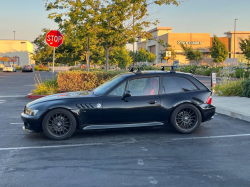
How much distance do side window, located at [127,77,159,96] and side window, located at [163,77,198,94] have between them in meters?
0.22

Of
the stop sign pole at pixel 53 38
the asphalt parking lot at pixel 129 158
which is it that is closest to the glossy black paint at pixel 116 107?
the asphalt parking lot at pixel 129 158

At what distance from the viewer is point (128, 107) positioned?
6594 millimetres

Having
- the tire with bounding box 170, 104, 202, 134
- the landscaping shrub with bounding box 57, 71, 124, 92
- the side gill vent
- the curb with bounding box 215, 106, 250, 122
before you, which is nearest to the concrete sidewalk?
the curb with bounding box 215, 106, 250, 122

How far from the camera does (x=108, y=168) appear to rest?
4660 mm

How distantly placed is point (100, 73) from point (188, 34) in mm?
74312

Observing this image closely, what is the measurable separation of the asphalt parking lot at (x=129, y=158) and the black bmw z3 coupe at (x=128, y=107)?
0.31 metres

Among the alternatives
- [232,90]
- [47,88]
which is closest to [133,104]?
[232,90]

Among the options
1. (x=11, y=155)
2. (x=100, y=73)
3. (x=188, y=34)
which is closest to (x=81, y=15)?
(x=100, y=73)

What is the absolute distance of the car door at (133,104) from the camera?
654 cm

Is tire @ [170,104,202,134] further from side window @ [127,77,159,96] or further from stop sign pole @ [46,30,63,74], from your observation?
stop sign pole @ [46,30,63,74]

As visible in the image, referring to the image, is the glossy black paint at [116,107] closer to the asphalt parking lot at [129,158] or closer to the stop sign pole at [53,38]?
the asphalt parking lot at [129,158]

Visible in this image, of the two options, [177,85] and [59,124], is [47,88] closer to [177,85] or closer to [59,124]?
[59,124]

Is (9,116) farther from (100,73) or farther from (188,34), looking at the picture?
(188,34)

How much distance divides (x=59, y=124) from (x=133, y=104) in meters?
1.65
